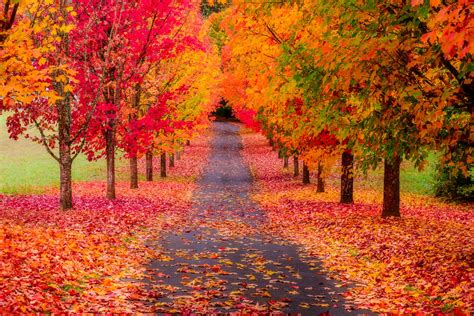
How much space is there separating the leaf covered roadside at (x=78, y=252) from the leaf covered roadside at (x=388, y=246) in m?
3.73

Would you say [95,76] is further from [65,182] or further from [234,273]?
[234,273]

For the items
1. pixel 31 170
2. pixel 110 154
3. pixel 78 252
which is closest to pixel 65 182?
pixel 110 154

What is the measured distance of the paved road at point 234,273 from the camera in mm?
8406

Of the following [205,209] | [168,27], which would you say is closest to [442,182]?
[205,209]

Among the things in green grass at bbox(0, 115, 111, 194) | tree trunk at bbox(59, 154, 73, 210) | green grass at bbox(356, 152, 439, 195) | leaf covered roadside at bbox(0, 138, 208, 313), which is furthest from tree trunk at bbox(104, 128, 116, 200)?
green grass at bbox(356, 152, 439, 195)

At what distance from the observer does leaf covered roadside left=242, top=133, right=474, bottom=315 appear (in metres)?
8.61

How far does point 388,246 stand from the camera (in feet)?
40.5

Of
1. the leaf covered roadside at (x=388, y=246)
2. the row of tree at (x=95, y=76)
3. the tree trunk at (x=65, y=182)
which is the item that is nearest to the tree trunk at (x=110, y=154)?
the row of tree at (x=95, y=76)

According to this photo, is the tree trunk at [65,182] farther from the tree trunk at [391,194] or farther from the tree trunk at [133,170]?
the tree trunk at [391,194]

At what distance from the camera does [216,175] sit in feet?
113

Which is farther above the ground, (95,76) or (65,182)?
(95,76)

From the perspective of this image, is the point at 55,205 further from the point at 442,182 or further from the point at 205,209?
the point at 442,182

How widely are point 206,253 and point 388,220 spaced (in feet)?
20.5

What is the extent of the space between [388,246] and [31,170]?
101ft
